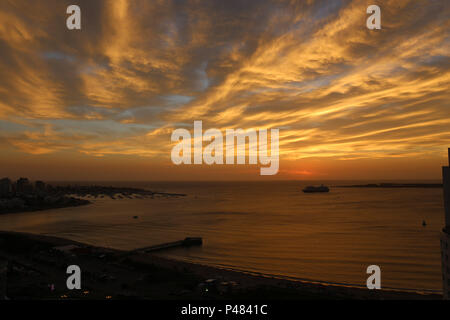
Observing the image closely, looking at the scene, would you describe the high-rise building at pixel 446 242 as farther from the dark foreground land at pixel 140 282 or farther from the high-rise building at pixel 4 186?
the high-rise building at pixel 4 186

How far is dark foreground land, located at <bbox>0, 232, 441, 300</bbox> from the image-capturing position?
17.8 metres

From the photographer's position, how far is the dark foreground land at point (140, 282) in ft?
58.5

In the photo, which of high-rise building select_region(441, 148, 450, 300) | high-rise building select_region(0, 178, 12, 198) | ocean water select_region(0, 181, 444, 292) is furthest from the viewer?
high-rise building select_region(0, 178, 12, 198)

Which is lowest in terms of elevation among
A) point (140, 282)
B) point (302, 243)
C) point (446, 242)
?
point (302, 243)

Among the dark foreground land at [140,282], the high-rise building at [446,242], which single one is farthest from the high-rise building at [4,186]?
the high-rise building at [446,242]

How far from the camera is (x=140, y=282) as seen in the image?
20688 millimetres

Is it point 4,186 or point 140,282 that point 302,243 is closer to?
point 140,282

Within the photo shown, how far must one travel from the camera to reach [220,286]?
19344 millimetres

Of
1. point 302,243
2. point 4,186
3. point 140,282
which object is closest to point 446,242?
point 140,282

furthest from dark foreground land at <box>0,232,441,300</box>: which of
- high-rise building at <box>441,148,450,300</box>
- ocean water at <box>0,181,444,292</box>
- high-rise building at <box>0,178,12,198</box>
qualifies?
high-rise building at <box>0,178,12,198</box>

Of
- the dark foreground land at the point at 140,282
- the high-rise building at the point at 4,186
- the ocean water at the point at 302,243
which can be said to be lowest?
the ocean water at the point at 302,243

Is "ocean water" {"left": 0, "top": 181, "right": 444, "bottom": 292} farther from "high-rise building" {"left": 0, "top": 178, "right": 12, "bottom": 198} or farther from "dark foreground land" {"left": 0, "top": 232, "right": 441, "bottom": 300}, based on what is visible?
"high-rise building" {"left": 0, "top": 178, "right": 12, "bottom": 198}
